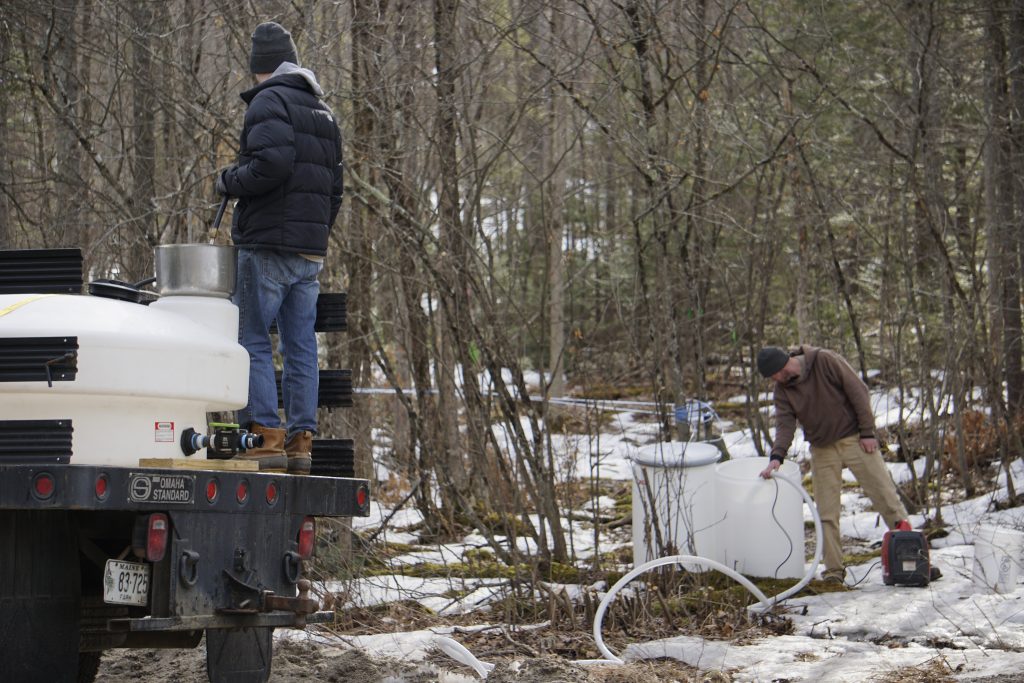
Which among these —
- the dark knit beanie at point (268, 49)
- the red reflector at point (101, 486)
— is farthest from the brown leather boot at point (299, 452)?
the dark knit beanie at point (268, 49)

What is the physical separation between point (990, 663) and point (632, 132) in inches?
A: 176

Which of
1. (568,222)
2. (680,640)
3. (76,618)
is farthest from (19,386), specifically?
(568,222)

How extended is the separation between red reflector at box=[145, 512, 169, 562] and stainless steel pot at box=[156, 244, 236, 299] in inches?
39.9

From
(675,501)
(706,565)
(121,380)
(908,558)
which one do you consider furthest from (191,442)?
(908,558)

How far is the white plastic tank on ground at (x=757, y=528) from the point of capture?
835cm

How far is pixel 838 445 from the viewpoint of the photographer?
29.6ft

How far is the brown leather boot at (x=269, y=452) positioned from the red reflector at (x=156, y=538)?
637mm

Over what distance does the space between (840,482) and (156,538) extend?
605cm

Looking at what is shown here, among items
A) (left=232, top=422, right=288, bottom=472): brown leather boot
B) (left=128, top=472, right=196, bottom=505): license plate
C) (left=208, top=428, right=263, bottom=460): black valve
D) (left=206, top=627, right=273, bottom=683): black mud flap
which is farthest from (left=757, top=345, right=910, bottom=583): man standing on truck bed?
(left=128, top=472, right=196, bottom=505): license plate

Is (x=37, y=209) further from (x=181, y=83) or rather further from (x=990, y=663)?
(x=990, y=663)

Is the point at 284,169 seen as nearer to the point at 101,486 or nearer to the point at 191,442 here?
the point at 191,442

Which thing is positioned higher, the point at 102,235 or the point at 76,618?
the point at 102,235

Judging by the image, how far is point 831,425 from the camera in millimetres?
8945

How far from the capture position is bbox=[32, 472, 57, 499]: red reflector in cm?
391
